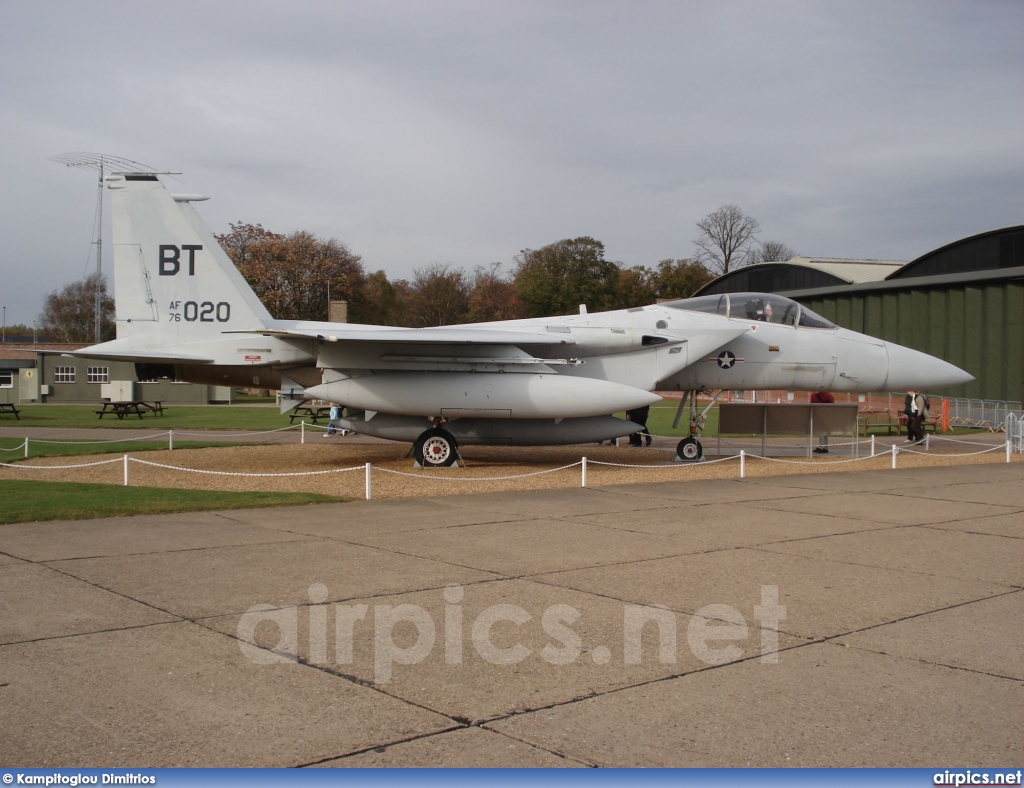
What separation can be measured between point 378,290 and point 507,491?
51.6 meters

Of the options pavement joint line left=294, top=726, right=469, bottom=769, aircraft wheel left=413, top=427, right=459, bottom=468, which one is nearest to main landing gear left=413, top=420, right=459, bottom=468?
aircraft wheel left=413, top=427, right=459, bottom=468

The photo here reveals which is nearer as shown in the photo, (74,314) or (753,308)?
(753,308)

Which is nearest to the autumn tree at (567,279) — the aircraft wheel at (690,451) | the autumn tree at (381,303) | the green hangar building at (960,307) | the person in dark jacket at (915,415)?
the autumn tree at (381,303)

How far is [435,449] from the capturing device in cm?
1585

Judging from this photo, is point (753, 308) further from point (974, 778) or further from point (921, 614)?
point (974, 778)

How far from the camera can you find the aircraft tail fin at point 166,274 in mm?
15219

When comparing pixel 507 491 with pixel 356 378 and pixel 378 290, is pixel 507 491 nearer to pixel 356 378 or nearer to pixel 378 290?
pixel 356 378

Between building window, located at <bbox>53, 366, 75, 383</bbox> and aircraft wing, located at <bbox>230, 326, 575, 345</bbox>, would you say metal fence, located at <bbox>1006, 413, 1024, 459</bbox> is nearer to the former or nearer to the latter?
aircraft wing, located at <bbox>230, 326, 575, 345</bbox>

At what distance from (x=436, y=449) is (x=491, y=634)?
A: 34.7ft

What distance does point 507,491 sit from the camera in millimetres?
12688

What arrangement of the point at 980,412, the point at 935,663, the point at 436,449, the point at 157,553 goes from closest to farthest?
the point at 935,663, the point at 157,553, the point at 436,449, the point at 980,412

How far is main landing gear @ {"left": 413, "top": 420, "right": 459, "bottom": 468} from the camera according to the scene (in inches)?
623

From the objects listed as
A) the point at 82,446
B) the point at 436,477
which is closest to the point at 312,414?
the point at 82,446

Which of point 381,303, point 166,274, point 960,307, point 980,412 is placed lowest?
point 980,412
